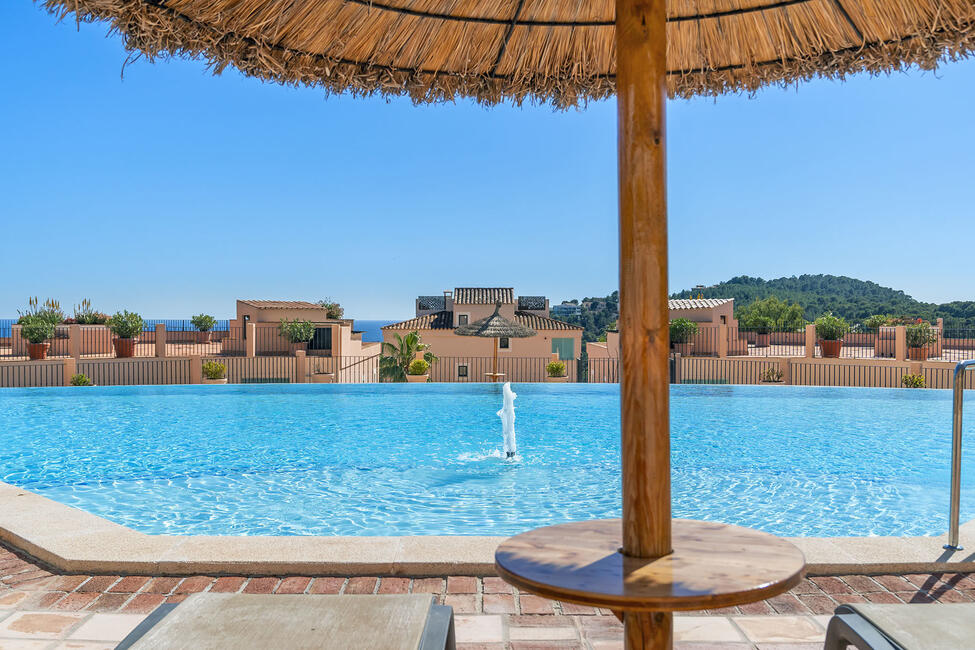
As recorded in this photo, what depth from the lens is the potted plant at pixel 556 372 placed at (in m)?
17.5

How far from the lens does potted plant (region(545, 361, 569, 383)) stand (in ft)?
57.3


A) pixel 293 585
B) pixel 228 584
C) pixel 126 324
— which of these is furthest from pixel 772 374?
pixel 126 324

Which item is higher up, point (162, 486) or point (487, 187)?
point (487, 187)

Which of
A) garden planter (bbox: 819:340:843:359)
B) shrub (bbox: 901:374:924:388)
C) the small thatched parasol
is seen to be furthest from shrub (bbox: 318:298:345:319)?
shrub (bbox: 901:374:924:388)

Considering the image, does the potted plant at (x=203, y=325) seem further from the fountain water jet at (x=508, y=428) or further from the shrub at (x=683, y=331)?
the fountain water jet at (x=508, y=428)

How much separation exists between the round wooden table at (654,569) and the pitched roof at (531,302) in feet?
108

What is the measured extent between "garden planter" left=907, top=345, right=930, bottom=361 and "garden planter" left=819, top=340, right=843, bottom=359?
72.9 inches

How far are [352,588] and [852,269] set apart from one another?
209ft

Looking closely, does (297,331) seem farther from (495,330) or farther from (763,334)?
(763,334)

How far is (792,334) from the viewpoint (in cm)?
2938

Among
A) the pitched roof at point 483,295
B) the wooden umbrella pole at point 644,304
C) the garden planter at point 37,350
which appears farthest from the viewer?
the pitched roof at point 483,295

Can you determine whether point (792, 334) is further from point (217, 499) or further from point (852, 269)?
point (852, 269)

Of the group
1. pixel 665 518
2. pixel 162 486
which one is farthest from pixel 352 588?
pixel 162 486

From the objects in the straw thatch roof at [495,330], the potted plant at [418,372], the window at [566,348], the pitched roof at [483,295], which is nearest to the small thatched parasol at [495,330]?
the straw thatch roof at [495,330]
